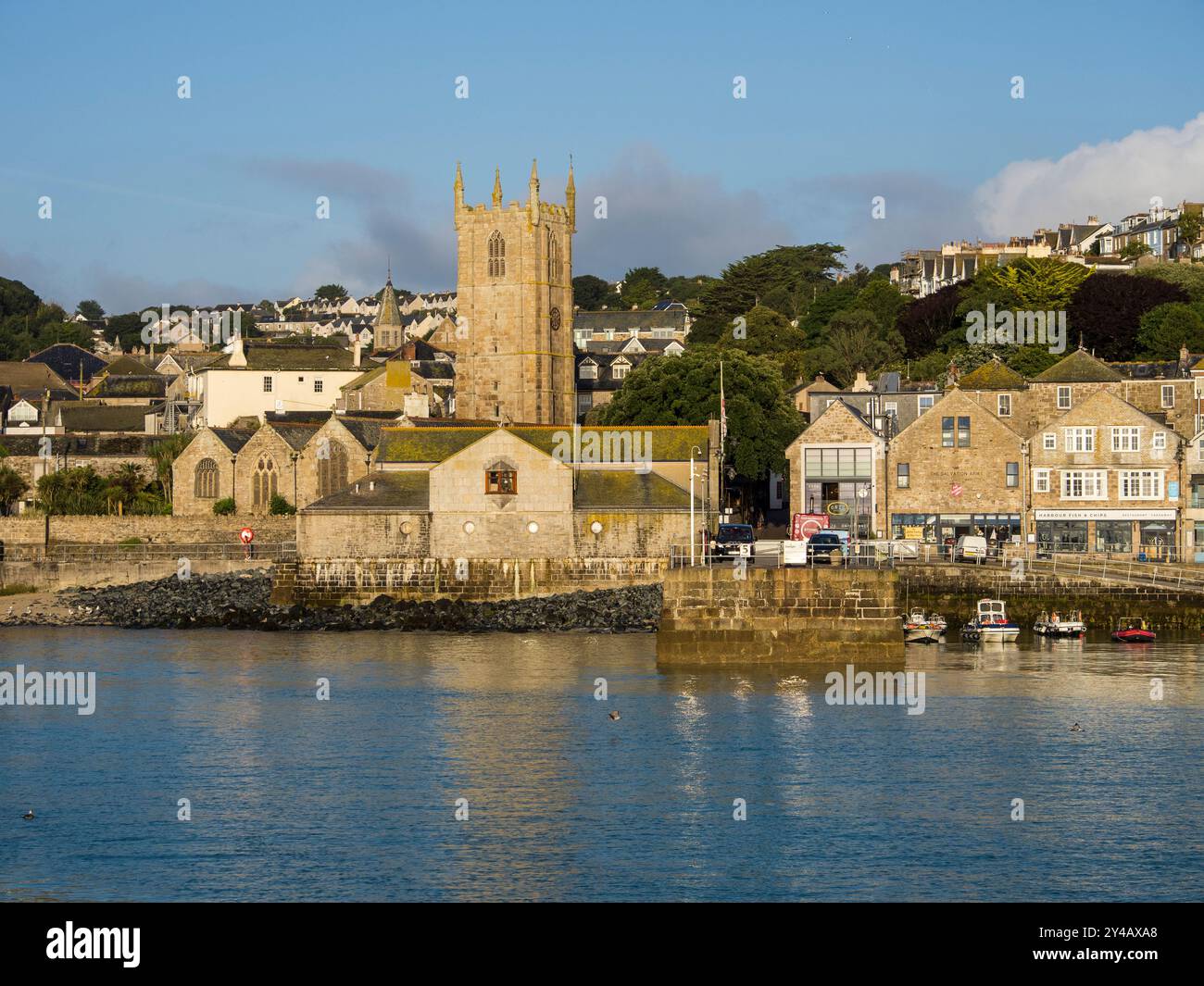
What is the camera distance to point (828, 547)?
5462 cm

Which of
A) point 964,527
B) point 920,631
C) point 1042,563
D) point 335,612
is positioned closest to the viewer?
point 920,631

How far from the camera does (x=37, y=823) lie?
108 ft

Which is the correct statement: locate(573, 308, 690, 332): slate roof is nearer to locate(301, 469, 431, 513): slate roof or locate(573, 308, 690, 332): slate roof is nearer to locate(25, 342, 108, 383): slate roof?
locate(25, 342, 108, 383): slate roof

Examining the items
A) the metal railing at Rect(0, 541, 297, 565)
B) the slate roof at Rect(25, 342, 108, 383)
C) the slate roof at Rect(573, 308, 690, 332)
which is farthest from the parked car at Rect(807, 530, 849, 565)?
the slate roof at Rect(25, 342, 108, 383)

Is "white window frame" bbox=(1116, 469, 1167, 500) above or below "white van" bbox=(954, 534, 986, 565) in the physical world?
above

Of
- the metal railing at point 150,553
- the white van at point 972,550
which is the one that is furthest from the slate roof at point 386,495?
the white van at point 972,550

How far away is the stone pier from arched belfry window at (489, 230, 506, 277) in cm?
6642

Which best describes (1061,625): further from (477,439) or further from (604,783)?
(604,783)

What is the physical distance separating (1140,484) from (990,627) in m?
15.8

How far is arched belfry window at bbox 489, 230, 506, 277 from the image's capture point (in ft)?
370

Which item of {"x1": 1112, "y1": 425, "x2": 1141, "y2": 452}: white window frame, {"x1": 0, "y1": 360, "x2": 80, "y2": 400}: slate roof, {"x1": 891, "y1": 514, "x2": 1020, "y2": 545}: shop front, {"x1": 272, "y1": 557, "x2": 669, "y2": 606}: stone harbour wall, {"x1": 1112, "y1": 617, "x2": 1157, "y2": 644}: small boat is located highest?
{"x1": 0, "y1": 360, "x2": 80, "y2": 400}: slate roof

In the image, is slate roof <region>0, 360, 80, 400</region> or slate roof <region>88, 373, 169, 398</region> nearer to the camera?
slate roof <region>88, 373, 169, 398</region>

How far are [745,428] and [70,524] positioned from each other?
108 feet

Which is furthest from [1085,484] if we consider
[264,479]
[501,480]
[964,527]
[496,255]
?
[496,255]
